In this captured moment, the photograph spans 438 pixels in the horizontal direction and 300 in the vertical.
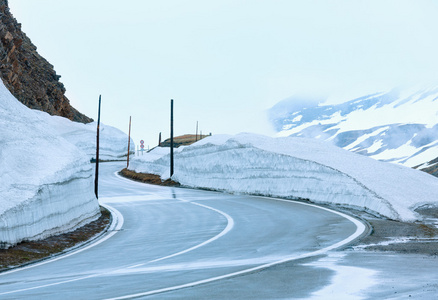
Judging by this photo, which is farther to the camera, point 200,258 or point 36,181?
point 36,181

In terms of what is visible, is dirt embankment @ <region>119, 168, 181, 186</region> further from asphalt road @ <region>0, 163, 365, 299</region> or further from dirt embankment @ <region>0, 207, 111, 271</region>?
dirt embankment @ <region>0, 207, 111, 271</region>

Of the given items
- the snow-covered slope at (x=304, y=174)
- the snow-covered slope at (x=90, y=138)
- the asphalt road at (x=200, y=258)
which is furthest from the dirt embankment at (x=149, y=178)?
the snow-covered slope at (x=90, y=138)

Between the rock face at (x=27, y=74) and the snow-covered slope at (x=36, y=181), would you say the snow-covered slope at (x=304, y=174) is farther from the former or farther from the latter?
the rock face at (x=27, y=74)

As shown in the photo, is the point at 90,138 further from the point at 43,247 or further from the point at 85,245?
the point at 43,247

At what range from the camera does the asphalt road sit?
347 inches

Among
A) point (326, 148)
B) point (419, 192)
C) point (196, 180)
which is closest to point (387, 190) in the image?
point (419, 192)

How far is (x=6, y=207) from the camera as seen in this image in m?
16.6

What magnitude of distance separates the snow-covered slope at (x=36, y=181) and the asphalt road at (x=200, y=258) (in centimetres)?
192

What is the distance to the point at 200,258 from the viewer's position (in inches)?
508

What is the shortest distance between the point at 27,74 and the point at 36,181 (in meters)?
87.6

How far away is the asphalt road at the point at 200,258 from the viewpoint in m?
8.80

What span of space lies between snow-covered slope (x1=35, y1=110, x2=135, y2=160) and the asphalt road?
73700 mm

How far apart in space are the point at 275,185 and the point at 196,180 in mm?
12139

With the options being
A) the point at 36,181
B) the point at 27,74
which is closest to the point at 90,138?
the point at 27,74
